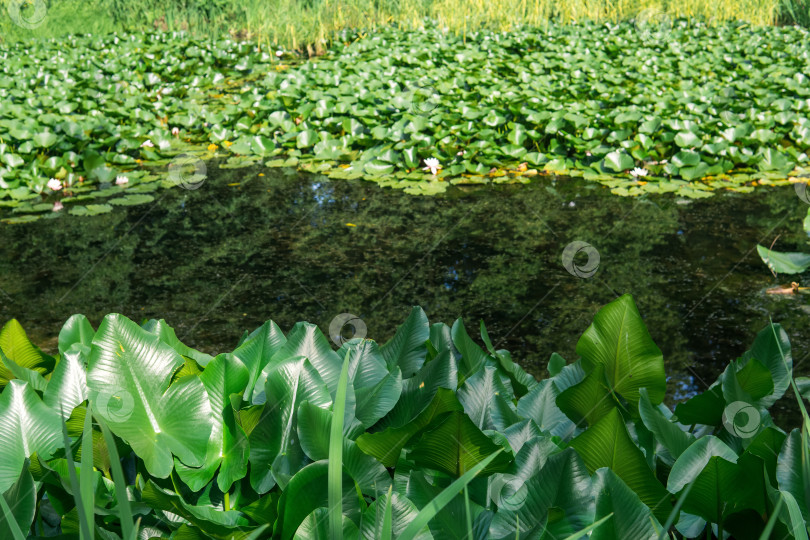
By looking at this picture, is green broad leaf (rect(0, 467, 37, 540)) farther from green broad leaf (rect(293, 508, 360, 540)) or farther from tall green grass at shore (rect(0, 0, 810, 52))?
tall green grass at shore (rect(0, 0, 810, 52))

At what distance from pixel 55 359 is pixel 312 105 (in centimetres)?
497

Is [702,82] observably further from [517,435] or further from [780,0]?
[517,435]

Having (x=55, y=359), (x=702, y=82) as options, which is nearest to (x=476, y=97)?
(x=702, y=82)

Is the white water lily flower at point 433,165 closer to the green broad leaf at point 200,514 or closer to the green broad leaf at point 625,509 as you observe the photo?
the green broad leaf at point 200,514

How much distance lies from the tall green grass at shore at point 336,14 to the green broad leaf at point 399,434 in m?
9.22

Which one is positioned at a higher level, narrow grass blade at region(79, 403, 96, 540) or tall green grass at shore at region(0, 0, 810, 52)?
narrow grass blade at region(79, 403, 96, 540)

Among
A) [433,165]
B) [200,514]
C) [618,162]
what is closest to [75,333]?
[200,514]

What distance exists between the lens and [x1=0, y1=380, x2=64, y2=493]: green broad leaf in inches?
37.5

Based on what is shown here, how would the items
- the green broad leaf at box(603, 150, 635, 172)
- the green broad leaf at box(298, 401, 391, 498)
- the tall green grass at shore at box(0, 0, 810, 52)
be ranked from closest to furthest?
the green broad leaf at box(298, 401, 391, 498)
the green broad leaf at box(603, 150, 635, 172)
the tall green grass at shore at box(0, 0, 810, 52)

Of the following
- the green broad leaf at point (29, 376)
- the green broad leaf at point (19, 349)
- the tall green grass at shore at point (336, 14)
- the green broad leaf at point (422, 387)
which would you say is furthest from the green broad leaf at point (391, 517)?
the tall green grass at shore at point (336, 14)

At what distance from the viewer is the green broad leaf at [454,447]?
82 cm

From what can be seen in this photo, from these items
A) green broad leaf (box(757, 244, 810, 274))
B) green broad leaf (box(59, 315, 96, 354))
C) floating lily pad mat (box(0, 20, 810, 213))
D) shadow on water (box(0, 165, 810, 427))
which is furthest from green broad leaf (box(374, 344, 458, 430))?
floating lily pad mat (box(0, 20, 810, 213))

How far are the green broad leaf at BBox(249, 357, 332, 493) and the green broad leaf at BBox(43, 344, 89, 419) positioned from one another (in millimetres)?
292

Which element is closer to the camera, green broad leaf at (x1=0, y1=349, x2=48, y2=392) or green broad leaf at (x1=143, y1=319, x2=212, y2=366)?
green broad leaf at (x1=0, y1=349, x2=48, y2=392)
